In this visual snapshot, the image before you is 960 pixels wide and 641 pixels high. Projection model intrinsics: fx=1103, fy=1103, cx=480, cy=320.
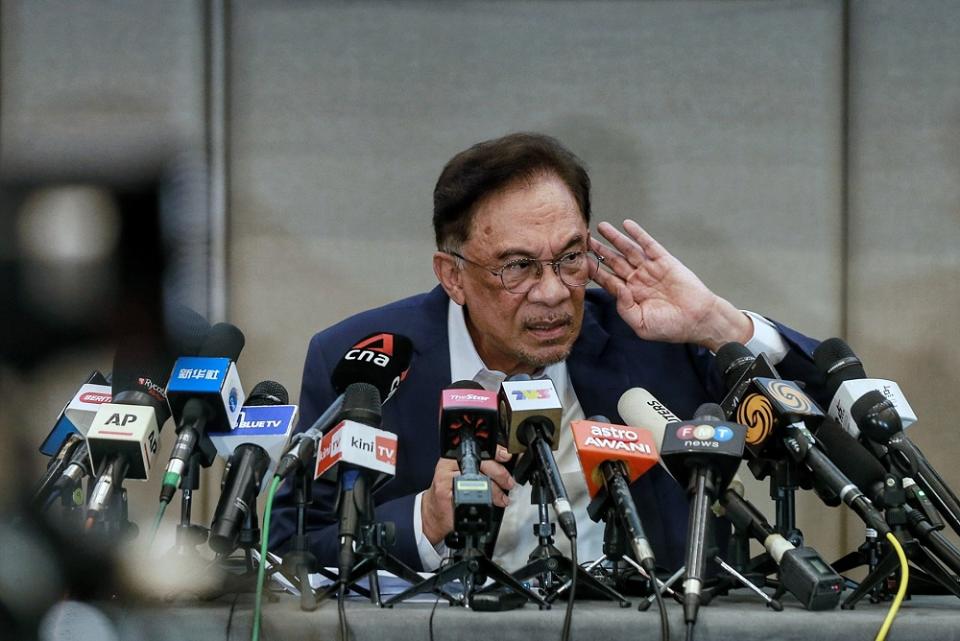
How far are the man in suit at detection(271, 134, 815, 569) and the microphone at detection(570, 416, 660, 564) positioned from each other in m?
0.69

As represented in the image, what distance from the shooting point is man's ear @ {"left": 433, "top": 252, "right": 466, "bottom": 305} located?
238 cm

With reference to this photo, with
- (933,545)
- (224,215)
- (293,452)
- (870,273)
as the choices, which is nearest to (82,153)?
(293,452)

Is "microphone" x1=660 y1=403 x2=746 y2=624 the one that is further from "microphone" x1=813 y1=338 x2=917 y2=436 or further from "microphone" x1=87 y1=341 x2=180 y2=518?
"microphone" x1=87 y1=341 x2=180 y2=518

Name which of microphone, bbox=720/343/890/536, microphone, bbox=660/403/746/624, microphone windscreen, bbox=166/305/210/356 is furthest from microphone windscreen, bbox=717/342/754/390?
microphone windscreen, bbox=166/305/210/356

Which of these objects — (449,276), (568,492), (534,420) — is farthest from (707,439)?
(449,276)

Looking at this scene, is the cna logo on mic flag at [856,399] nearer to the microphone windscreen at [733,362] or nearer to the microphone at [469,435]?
the microphone windscreen at [733,362]

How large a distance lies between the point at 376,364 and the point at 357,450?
1.25 feet

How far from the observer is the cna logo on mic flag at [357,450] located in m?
1.37

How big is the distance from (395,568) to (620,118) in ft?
7.35

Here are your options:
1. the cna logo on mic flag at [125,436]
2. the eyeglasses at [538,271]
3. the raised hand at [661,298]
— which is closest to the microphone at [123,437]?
the cna logo on mic flag at [125,436]

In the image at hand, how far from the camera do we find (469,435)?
4.75 ft

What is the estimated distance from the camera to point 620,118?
3.46m

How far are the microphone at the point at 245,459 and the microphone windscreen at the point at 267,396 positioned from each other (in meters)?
0.04

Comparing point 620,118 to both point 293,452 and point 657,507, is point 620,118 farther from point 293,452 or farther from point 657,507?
point 293,452
